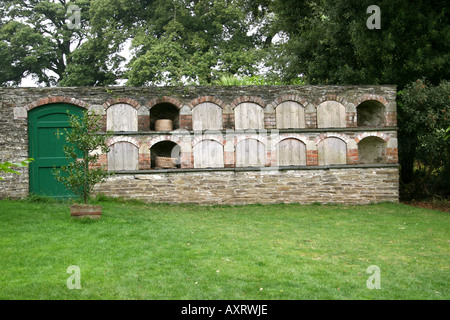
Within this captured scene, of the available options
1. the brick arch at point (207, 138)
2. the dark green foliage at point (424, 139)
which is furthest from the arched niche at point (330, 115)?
the brick arch at point (207, 138)

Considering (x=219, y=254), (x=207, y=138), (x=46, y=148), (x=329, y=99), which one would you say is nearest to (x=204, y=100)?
(x=207, y=138)

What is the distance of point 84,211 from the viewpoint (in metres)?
8.55

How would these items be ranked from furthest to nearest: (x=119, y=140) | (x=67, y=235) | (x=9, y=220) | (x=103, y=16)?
(x=103, y=16) < (x=119, y=140) < (x=9, y=220) < (x=67, y=235)

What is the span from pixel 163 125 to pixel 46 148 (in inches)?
117

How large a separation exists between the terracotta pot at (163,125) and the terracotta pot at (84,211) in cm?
388

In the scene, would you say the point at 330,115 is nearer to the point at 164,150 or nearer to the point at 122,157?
the point at 164,150

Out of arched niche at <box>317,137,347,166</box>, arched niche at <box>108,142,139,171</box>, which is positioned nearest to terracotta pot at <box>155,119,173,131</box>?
arched niche at <box>108,142,139,171</box>

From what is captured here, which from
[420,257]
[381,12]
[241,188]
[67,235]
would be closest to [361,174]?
[241,188]

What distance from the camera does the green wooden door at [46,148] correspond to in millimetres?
11398

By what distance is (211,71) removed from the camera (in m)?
22.8

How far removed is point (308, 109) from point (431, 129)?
11.0 feet

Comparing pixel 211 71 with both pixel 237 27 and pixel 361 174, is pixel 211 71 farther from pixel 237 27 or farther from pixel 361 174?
pixel 361 174

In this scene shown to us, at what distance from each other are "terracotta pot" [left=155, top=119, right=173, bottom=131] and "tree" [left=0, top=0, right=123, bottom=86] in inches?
527

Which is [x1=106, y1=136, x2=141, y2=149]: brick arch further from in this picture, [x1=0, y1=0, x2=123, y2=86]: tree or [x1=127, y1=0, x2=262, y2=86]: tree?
[x1=0, y1=0, x2=123, y2=86]: tree
